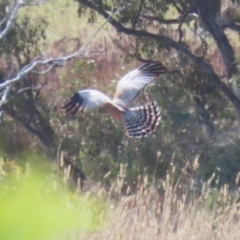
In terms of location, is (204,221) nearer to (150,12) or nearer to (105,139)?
(105,139)

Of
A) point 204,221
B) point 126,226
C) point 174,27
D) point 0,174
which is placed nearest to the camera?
point 0,174

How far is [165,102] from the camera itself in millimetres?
9812

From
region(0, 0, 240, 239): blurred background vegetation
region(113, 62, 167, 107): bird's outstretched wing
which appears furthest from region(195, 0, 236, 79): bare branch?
region(113, 62, 167, 107): bird's outstretched wing

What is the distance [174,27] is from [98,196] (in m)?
7.39

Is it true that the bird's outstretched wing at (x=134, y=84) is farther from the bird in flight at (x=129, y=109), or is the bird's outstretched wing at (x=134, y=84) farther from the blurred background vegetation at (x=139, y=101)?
the blurred background vegetation at (x=139, y=101)

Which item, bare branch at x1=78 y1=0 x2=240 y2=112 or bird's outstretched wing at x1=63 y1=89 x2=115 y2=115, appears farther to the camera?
bare branch at x1=78 y1=0 x2=240 y2=112

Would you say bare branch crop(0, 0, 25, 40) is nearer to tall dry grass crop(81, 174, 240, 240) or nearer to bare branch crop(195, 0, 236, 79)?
tall dry grass crop(81, 174, 240, 240)

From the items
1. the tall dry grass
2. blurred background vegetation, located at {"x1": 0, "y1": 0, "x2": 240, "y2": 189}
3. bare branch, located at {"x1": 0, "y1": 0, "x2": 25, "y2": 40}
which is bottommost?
the tall dry grass

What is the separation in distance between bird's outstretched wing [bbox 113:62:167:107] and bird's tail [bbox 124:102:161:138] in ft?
0.41

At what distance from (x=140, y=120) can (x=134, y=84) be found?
0.48 m

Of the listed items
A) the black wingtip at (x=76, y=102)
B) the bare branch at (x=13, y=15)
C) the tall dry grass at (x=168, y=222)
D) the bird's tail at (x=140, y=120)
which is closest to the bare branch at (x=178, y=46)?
the bird's tail at (x=140, y=120)

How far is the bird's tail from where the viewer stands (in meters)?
7.73

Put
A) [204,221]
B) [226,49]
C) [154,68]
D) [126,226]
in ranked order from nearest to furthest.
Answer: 1. [126,226]
2. [204,221]
3. [154,68]
4. [226,49]

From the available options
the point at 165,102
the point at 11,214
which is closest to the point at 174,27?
the point at 165,102
